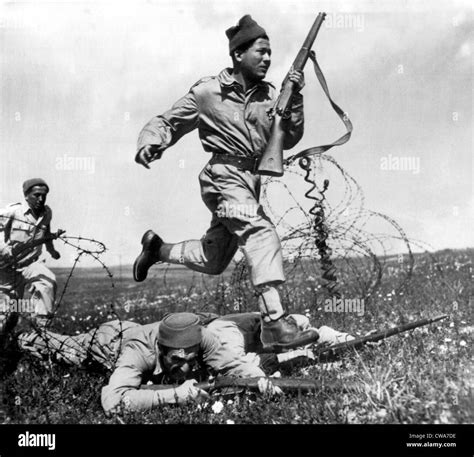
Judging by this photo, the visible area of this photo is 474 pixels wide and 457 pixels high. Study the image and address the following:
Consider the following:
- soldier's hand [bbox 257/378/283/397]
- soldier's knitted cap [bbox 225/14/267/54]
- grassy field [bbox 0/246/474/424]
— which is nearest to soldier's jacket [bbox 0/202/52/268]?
grassy field [bbox 0/246/474/424]

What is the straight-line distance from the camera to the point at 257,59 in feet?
17.3

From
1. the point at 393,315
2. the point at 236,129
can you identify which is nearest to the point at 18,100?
the point at 236,129

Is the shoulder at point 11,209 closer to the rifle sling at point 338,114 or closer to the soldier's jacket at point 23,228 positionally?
the soldier's jacket at point 23,228

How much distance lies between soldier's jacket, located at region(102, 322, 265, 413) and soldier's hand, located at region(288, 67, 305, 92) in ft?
7.38

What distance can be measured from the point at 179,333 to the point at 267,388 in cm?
82

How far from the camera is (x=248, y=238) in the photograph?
501 cm

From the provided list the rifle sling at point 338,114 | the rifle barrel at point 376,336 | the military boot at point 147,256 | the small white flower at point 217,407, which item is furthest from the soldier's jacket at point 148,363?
the rifle sling at point 338,114

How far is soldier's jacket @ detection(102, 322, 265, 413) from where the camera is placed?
463 cm

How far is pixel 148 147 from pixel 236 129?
31.0 inches

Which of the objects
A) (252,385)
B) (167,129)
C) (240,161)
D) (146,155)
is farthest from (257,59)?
(252,385)

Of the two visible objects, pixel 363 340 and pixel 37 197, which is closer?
pixel 363 340

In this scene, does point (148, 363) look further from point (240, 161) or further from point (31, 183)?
point (31, 183)

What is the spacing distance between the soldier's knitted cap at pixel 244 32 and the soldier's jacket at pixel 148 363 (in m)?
2.49
